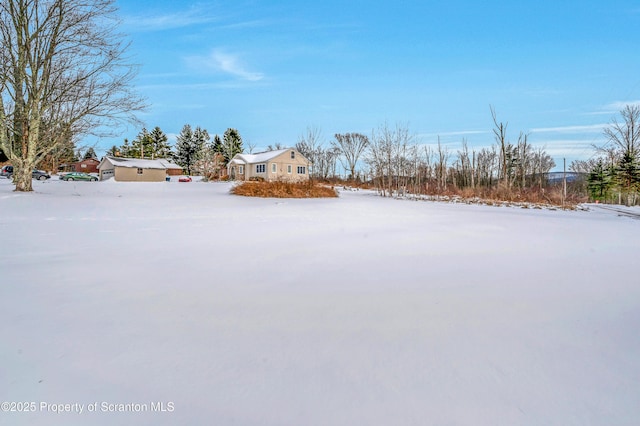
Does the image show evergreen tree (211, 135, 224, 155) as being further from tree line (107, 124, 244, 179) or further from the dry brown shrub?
the dry brown shrub

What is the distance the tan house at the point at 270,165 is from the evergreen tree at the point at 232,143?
36.1 ft

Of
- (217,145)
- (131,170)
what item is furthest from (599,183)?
(217,145)

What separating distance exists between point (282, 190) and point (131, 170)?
1015 inches

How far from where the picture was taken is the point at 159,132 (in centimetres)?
4656

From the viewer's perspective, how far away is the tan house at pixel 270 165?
3058 centimetres

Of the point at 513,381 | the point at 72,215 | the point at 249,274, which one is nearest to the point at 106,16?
the point at 72,215

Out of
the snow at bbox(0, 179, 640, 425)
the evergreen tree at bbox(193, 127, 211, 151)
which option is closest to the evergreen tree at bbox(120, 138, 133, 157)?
the evergreen tree at bbox(193, 127, 211, 151)

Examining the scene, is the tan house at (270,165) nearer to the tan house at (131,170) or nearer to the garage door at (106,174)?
the tan house at (131,170)

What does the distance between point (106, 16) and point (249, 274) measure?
13523 mm

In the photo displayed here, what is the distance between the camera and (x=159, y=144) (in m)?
46.8

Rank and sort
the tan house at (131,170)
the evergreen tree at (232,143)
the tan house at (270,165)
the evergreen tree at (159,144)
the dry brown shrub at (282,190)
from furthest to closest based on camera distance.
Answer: the evergreen tree at (159,144) → the evergreen tree at (232,143) → the tan house at (131,170) → the tan house at (270,165) → the dry brown shrub at (282,190)

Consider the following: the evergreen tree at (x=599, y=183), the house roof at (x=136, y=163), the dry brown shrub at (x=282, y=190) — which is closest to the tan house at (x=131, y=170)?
the house roof at (x=136, y=163)

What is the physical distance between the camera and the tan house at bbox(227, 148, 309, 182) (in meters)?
30.6

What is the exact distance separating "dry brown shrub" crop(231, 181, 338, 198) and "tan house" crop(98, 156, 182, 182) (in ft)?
77.5
